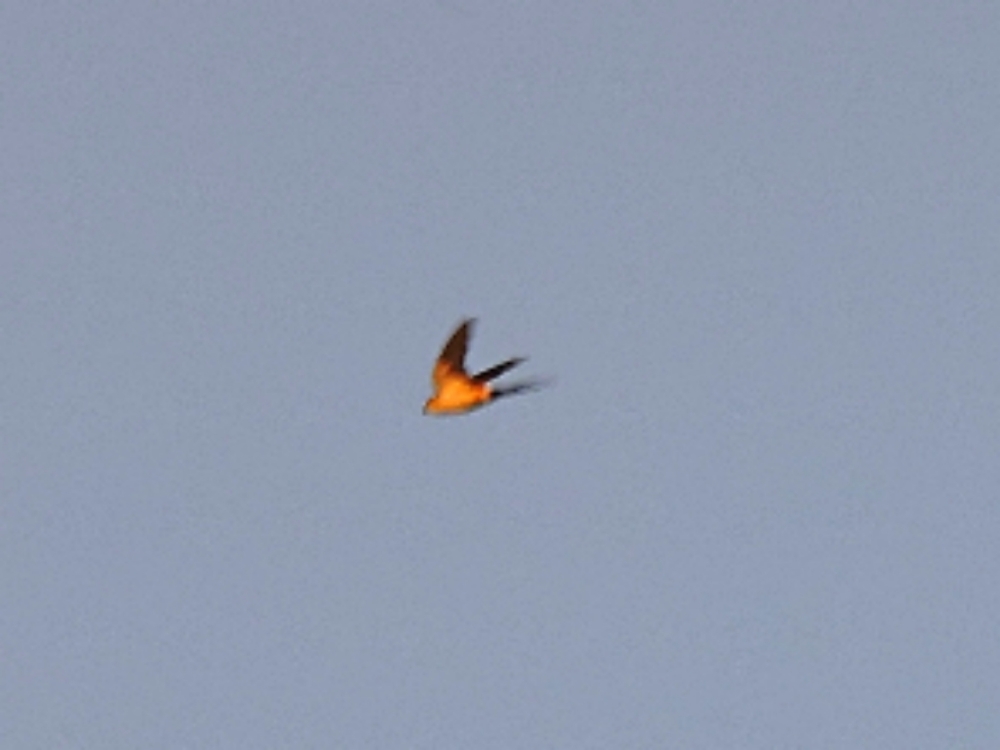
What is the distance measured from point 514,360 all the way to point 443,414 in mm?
1921

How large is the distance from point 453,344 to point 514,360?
1.62 m

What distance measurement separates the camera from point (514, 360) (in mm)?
30453

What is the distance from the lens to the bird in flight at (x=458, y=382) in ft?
102

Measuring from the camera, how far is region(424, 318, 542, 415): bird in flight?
30938 mm

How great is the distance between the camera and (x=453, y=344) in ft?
104

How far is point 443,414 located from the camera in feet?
103

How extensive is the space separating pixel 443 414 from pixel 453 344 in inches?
52.9

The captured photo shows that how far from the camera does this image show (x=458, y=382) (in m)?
31.3
